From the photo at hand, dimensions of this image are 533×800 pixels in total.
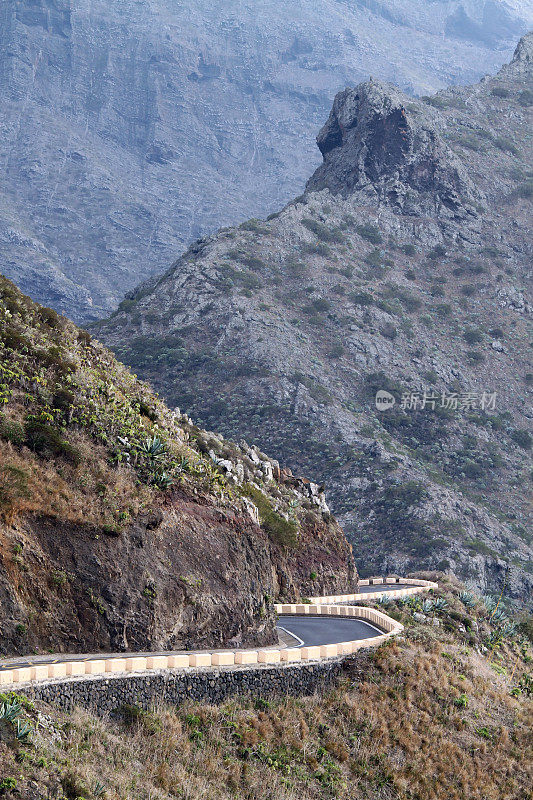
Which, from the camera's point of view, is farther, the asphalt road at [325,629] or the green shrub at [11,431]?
the asphalt road at [325,629]

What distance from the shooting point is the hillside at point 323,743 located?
1980 cm

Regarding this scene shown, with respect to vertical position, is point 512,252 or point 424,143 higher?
point 424,143

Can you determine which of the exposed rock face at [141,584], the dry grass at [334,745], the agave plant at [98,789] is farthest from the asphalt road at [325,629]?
the agave plant at [98,789]

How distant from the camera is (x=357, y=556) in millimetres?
82750

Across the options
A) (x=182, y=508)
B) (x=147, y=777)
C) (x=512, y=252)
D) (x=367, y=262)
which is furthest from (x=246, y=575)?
(x=512, y=252)

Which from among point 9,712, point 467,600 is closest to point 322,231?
point 467,600

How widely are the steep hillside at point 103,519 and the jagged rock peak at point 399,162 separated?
111671 millimetres

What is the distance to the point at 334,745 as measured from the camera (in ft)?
85.1

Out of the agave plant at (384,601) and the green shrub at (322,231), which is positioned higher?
the green shrub at (322,231)

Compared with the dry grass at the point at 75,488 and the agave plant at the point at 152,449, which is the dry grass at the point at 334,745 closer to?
the dry grass at the point at 75,488

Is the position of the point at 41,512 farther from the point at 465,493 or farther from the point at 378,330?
the point at 378,330

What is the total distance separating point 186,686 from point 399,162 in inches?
4889

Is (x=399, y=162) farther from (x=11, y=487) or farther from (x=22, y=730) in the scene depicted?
(x=22, y=730)

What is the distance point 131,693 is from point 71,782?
4.44 metres
